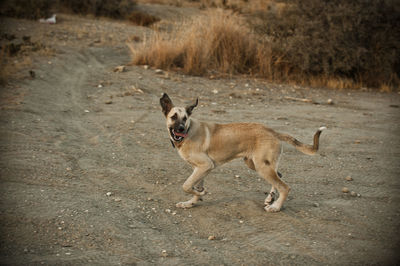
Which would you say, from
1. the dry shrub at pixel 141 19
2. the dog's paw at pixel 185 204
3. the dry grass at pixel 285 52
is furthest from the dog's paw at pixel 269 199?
the dry shrub at pixel 141 19

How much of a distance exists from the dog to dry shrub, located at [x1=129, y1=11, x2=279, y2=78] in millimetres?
7571

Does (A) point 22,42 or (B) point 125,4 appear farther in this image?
(B) point 125,4

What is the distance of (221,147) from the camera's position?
555cm

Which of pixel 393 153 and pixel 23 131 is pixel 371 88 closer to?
pixel 393 153

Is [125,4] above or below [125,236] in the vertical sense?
above

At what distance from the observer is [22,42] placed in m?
13.5

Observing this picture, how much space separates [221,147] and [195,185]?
2.07ft

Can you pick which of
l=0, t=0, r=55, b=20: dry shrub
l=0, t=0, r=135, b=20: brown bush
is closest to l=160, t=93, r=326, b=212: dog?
l=0, t=0, r=55, b=20: dry shrub

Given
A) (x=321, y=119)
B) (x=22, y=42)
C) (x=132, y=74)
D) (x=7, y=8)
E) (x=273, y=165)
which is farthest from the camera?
(x=7, y=8)

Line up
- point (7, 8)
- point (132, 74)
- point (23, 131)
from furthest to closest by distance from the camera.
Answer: point (7, 8) < point (132, 74) < point (23, 131)

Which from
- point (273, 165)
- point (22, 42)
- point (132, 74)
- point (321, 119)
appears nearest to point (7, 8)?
point (22, 42)

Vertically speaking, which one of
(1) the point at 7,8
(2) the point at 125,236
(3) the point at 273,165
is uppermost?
(1) the point at 7,8

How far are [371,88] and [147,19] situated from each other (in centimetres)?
1135

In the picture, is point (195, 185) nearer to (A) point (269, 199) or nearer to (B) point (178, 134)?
(B) point (178, 134)
